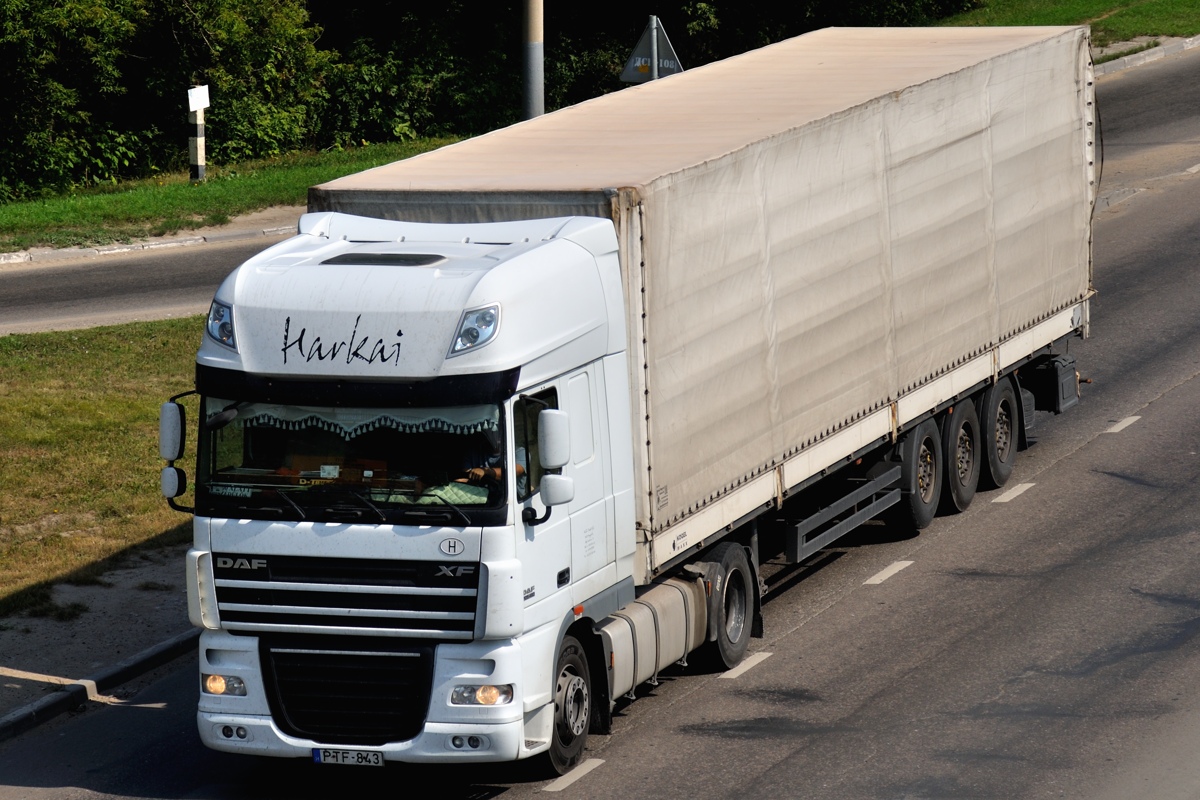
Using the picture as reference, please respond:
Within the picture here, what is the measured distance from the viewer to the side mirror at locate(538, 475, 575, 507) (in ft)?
31.9

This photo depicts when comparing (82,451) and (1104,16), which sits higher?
(1104,16)

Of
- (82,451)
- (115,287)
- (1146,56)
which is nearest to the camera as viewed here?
(82,451)

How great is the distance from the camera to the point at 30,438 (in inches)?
684

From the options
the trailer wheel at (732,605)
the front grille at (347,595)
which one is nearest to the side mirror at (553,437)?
the front grille at (347,595)

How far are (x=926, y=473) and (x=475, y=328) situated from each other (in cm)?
704

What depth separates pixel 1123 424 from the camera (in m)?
18.0

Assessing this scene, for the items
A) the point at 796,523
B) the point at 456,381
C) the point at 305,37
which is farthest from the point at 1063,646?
the point at 305,37

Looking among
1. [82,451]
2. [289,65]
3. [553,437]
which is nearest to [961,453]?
[553,437]

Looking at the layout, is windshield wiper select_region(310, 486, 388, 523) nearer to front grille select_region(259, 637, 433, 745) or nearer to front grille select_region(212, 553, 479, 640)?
front grille select_region(212, 553, 479, 640)

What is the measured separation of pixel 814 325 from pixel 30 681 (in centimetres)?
623

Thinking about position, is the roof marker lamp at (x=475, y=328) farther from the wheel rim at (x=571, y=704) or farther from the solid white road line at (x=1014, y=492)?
the solid white road line at (x=1014, y=492)

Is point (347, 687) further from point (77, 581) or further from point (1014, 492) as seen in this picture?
point (1014, 492)

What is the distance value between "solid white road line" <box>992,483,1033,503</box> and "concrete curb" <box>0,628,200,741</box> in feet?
24.6

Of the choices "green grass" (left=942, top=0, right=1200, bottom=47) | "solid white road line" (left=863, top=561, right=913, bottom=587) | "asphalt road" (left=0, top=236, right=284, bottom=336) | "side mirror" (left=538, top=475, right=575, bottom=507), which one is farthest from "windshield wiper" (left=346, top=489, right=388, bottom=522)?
"green grass" (left=942, top=0, right=1200, bottom=47)
